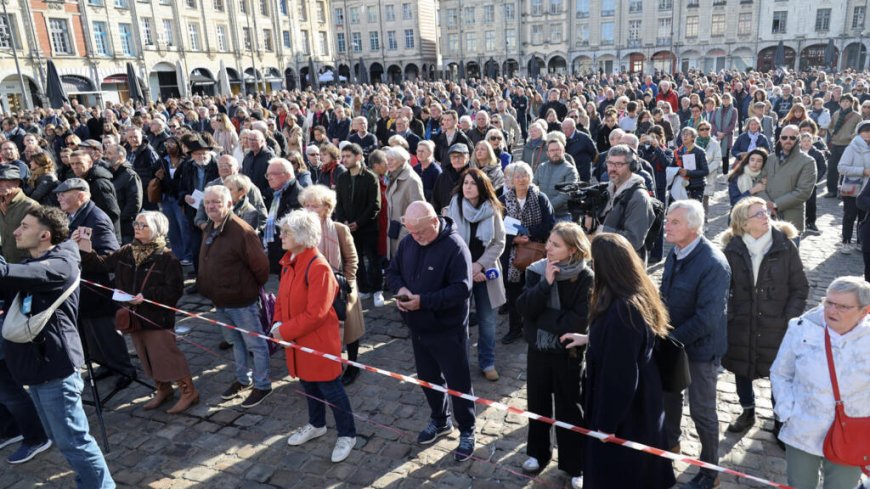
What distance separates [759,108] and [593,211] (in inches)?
296

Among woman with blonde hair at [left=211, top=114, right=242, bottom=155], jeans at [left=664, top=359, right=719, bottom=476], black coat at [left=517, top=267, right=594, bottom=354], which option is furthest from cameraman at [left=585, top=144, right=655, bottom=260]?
woman with blonde hair at [left=211, top=114, right=242, bottom=155]

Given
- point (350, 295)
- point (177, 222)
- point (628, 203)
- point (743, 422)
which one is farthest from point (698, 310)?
point (177, 222)

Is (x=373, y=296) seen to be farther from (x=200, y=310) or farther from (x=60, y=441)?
(x=60, y=441)

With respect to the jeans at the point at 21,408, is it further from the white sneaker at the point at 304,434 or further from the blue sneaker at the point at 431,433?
the blue sneaker at the point at 431,433

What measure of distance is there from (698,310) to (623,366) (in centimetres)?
95

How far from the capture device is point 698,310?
3.51 meters

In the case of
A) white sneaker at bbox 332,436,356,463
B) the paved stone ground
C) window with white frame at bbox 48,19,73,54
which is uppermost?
window with white frame at bbox 48,19,73,54

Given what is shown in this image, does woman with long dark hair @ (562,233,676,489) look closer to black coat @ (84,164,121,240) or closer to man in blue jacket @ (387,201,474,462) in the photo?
man in blue jacket @ (387,201,474,462)

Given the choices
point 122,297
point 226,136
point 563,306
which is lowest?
point 122,297

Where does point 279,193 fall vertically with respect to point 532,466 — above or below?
above

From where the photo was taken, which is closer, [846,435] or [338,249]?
[846,435]

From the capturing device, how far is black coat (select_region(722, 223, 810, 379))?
3.92m

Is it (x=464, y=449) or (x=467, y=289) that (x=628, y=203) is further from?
(x=464, y=449)

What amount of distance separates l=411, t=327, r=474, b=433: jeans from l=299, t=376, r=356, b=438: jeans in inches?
23.3
